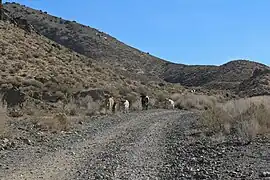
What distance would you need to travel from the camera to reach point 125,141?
14.9 metres

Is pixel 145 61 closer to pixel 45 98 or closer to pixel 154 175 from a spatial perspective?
pixel 45 98

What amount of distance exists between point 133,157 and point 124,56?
3443 inches

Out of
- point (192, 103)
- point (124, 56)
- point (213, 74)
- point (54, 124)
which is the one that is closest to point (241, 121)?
point (54, 124)

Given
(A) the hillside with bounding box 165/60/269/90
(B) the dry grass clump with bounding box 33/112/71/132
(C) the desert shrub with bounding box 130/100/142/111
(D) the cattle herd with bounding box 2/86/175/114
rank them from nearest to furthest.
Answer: (B) the dry grass clump with bounding box 33/112/71/132
(D) the cattle herd with bounding box 2/86/175/114
(C) the desert shrub with bounding box 130/100/142/111
(A) the hillside with bounding box 165/60/269/90

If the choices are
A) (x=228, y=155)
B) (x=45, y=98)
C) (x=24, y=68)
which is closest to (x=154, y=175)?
(x=228, y=155)

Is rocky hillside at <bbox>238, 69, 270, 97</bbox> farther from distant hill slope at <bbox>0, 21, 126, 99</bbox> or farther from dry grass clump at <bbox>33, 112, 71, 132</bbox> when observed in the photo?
dry grass clump at <bbox>33, 112, 71, 132</bbox>

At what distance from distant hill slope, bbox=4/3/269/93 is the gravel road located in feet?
242

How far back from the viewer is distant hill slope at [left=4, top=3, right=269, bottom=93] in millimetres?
94531

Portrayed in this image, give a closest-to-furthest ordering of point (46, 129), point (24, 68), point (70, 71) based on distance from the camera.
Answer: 1. point (46, 129)
2. point (24, 68)
3. point (70, 71)

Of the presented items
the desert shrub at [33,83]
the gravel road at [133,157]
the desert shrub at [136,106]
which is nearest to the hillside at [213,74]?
the desert shrub at [136,106]

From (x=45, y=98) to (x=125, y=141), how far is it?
19.3 meters

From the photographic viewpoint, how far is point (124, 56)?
9869 centimetres

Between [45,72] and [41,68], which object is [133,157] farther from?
[41,68]

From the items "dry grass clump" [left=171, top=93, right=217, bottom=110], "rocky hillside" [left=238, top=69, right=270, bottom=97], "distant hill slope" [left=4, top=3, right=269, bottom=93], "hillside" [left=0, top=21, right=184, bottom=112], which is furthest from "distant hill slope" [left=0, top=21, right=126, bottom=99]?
"distant hill slope" [left=4, top=3, right=269, bottom=93]
